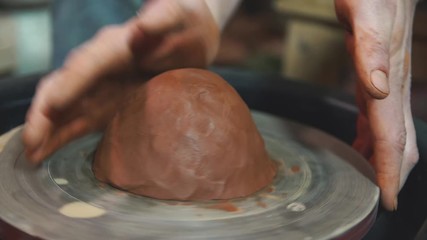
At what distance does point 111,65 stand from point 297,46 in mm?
1355

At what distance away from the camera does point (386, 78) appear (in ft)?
3.35

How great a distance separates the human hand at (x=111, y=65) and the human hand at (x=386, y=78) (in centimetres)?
28

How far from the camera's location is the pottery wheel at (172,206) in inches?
36.0

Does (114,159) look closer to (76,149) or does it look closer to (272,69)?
(76,149)

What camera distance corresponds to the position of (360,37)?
107 centimetres

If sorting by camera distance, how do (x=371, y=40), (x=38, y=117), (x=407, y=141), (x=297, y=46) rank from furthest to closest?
(x=297, y=46) < (x=407, y=141) < (x=371, y=40) < (x=38, y=117)

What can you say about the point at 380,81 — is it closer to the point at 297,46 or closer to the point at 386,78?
the point at 386,78

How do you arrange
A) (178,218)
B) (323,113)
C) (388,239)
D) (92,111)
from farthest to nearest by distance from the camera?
1. (323,113)
2. (388,239)
3. (92,111)
4. (178,218)

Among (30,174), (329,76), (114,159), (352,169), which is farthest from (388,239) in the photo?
(329,76)

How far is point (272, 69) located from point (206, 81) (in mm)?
2345

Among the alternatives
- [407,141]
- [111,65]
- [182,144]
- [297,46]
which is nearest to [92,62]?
[111,65]

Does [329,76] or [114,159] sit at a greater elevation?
[114,159]

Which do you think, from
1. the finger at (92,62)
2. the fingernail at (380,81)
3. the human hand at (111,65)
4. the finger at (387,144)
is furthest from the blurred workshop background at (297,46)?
the fingernail at (380,81)

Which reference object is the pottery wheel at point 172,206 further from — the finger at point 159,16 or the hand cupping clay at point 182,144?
the finger at point 159,16
